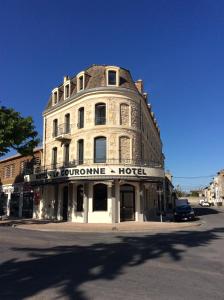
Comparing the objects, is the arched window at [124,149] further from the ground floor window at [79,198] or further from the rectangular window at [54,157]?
the rectangular window at [54,157]

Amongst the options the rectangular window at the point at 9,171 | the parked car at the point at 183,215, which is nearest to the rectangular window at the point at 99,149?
the parked car at the point at 183,215

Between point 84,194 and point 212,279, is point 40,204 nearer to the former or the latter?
point 84,194

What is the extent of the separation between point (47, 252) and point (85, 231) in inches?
383

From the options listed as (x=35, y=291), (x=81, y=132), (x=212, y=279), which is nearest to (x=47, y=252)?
(x=35, y=291)

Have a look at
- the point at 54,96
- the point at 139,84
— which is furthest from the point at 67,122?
the point at 139,84

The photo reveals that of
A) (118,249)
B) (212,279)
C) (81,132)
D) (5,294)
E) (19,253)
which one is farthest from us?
(81,132)

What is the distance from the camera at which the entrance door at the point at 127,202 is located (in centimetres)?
2839

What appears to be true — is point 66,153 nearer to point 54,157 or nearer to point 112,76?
point 54,157

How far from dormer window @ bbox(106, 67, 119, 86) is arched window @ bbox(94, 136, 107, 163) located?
4.60 m

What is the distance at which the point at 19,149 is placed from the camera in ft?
91.0

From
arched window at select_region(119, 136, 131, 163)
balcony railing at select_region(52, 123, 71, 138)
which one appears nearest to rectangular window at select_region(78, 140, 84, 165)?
balcony railing at select_region(52, 123, 71, 138)

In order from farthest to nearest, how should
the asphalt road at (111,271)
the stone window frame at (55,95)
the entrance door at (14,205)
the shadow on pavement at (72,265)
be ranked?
the entrance door at (14,205) → the stone window frame at (55,95) → the shadow on pavement at (72,265) → the asphalt road at (111,271)

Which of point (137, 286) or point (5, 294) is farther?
point (137, 286)

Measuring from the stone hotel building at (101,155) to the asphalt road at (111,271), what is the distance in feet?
44.8
